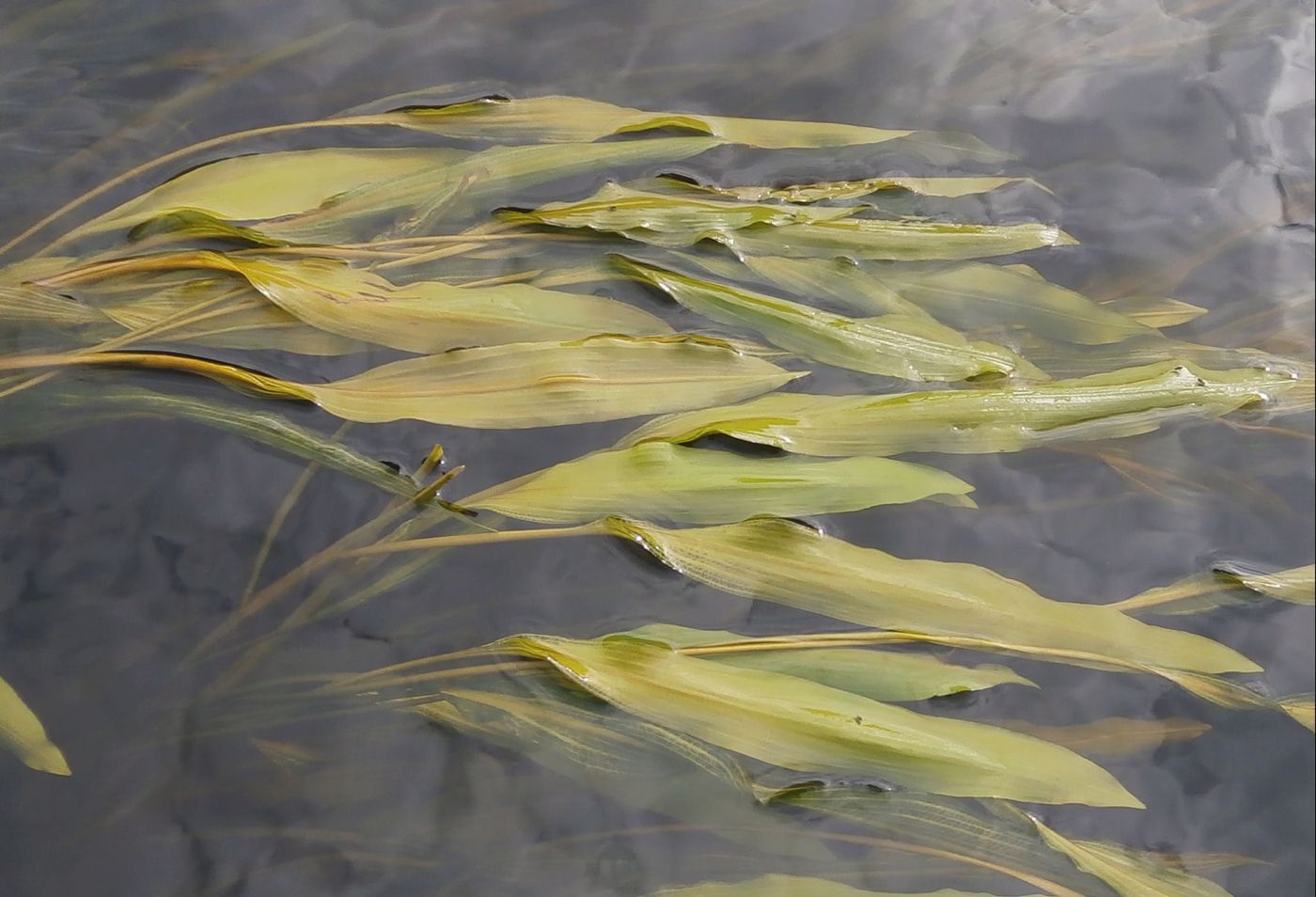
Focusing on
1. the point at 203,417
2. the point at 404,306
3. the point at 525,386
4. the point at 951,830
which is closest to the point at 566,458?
the point at 525,386

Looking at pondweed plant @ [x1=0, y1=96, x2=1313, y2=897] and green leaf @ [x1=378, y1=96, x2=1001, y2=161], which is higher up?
green leaf @ [x1=378, y1=96, x2=1001, y2=161]

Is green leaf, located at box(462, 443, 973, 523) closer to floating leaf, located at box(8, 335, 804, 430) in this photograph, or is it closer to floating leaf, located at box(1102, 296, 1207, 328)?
floating leaf, located at box(8, 335, 804, 430)

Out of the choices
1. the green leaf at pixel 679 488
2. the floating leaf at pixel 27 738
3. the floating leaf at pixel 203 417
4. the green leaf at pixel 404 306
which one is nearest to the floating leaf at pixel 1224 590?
the green leaf at pixel 679 488

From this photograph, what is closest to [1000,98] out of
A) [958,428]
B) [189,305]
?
[958,428]

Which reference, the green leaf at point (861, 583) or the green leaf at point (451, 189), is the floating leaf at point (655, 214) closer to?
the green leaf at point (451, 189)

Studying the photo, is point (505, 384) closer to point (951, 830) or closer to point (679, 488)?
point (679, 488)

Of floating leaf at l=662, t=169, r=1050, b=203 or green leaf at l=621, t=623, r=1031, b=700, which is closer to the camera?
green leaf at l=621, t=623, r=1031, b=700

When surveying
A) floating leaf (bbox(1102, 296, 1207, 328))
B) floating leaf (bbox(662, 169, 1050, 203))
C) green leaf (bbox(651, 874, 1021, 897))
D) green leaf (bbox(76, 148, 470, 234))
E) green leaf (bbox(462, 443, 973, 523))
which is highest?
green leaf (bbox(76, 148, 470, 234))

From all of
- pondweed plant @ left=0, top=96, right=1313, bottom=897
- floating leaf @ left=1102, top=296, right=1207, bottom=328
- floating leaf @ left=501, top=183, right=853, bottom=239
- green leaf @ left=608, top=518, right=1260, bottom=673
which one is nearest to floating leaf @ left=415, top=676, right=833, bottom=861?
pondweed plant @ left=0, top=96, right=1313, bottom=897
